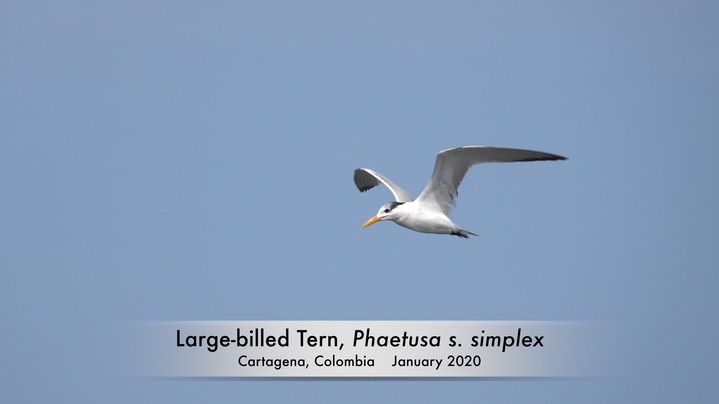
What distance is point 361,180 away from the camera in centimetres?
1315

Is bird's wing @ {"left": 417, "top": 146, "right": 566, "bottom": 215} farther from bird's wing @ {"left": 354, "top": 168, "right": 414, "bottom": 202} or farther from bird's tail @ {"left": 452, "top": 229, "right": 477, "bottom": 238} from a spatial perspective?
bird's wing @ {"left": 354, "top": 168, "right": 414, "bottom": 202}

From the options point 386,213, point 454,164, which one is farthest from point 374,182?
point 454,164

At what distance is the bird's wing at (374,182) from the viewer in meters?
12.2

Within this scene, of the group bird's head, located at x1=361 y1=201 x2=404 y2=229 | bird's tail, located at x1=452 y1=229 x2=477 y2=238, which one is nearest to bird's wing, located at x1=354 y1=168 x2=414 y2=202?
bird's head, located at x1=361 y1=201 x2=404 y2=229

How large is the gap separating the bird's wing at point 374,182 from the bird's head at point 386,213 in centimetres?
44

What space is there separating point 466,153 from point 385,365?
1908mm

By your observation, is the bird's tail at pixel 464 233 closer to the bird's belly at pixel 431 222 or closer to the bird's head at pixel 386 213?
the bird's belly at pixel 431 222

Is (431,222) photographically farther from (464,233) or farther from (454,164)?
(454,164)

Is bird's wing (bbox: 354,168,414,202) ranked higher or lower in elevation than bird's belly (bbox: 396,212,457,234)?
higher

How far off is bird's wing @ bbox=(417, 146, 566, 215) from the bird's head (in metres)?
0.23

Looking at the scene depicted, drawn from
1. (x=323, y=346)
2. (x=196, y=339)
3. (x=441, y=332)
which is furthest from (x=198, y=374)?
(x=441, y=332)

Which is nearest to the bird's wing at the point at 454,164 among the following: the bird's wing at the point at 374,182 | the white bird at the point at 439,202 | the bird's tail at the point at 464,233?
the white bird at the point at 439,202

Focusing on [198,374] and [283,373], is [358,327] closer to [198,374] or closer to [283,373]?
[283,373]

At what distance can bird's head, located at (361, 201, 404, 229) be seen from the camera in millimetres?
11500
